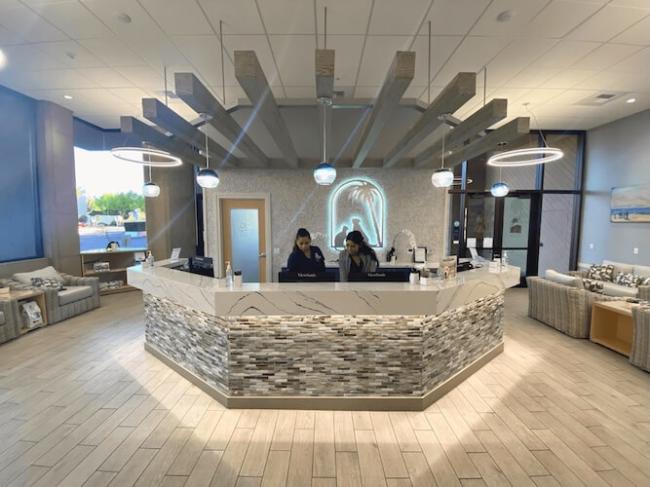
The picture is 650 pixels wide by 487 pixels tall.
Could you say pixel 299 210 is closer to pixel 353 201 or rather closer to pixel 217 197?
pixel 353 201

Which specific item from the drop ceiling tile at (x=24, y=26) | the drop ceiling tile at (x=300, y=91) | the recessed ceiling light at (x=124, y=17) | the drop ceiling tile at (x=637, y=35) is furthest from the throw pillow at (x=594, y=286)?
the drop ceiling tile at (x=24, y=26)

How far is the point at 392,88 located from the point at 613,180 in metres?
6.88

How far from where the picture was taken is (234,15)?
9.32ft

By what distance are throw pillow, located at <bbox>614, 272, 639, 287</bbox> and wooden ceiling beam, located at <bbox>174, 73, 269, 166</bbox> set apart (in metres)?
7.16

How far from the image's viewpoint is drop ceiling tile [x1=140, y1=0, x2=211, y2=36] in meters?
2.71

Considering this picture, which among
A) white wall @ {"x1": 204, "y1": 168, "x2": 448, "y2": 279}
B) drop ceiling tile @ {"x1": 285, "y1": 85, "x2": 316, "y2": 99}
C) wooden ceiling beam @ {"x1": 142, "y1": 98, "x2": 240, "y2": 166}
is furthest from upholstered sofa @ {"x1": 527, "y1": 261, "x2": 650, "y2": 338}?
wooden ceiling beam @ {"x1": 142, "y1": 98, "x2": 240, "y2": 166}

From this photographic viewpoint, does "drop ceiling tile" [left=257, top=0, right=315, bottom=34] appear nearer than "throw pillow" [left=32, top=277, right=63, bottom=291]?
Yes

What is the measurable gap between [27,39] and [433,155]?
5.49 meters

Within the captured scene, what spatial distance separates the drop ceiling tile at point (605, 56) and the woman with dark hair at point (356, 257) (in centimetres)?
360

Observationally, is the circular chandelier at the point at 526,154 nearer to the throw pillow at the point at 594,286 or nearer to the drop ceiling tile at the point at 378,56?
the drop ceiling tile at the point at 378,56

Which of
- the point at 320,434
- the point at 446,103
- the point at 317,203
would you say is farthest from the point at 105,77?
the point at 320,434

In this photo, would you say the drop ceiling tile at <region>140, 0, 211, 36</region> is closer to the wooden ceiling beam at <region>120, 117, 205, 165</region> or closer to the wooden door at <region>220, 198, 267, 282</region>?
the wooden ceiling beam at <region>120, 117, 205, 165</region>

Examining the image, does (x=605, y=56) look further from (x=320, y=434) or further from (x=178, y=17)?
(x=320, y=434)

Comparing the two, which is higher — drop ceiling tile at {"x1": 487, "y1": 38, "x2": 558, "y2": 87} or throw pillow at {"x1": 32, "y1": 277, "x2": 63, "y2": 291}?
drop ceiling tile at {"x1": 487, "y1": 38, "x2": 558, "y2": 87}
